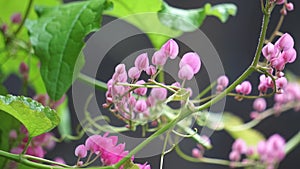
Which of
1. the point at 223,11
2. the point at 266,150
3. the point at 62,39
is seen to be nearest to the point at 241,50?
the point at 266,150

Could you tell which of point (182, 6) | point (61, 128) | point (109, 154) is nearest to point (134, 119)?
point (109, 154)

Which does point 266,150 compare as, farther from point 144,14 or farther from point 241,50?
point 241,50

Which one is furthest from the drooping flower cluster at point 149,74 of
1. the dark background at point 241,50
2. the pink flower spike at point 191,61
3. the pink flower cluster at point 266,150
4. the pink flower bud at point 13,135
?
the dark background at point 241,50

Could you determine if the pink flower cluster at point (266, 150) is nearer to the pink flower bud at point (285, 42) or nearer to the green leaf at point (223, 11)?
the green leaf at point (223, 11)

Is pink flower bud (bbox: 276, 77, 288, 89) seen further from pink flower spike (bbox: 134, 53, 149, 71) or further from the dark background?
the dark background

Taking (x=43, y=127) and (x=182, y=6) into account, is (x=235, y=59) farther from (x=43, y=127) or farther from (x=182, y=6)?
(x=43, y=127)

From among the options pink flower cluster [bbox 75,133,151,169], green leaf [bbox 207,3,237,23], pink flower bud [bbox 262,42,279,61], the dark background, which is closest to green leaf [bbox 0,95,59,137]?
pink flower cluster [bbox 75,133,151,169]
